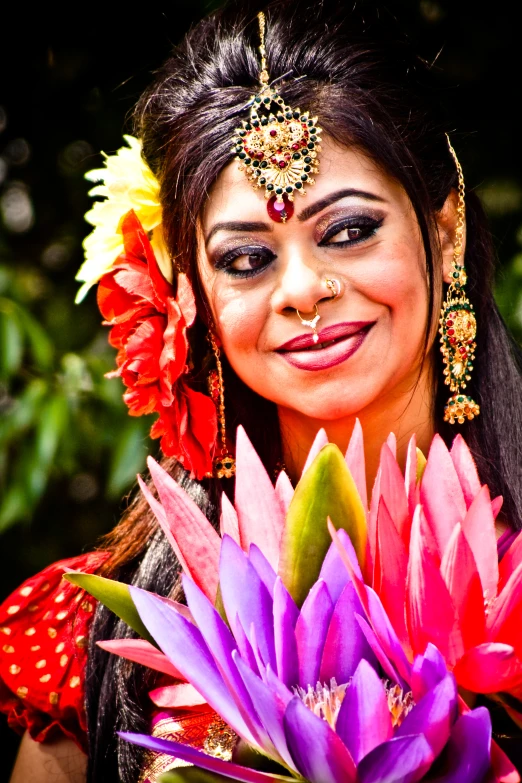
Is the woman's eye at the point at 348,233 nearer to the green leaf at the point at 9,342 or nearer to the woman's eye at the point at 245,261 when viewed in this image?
the woman's eye at the point at 245,261

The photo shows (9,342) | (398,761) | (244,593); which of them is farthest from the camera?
(9,342)

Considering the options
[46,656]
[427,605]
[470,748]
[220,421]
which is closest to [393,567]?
[427,605]

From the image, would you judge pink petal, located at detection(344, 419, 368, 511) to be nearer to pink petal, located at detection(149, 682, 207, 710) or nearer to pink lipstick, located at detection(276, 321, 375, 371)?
pink petal, located at detection(149, 682, 207, 710)

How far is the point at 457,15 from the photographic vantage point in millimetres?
2281

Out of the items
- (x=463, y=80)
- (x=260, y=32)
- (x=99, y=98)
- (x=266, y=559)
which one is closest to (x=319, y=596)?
(x=266, y=559)

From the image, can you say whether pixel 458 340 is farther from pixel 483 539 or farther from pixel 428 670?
pixel 428 670

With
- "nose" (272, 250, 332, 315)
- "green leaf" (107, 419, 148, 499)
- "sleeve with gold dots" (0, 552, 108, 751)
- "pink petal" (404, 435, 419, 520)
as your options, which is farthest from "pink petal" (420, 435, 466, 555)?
"green leaf" (107, 419, 148, 499)

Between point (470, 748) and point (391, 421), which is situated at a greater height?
point (391, 421)

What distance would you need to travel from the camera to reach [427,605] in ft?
2.62

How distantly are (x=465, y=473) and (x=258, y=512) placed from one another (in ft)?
0.67

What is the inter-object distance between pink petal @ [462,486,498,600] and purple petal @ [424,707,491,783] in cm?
12

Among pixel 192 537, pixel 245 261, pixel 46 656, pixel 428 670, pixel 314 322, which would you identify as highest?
pixel 245 261

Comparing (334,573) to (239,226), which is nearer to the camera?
(334,573)

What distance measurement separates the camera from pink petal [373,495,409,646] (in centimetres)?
83
